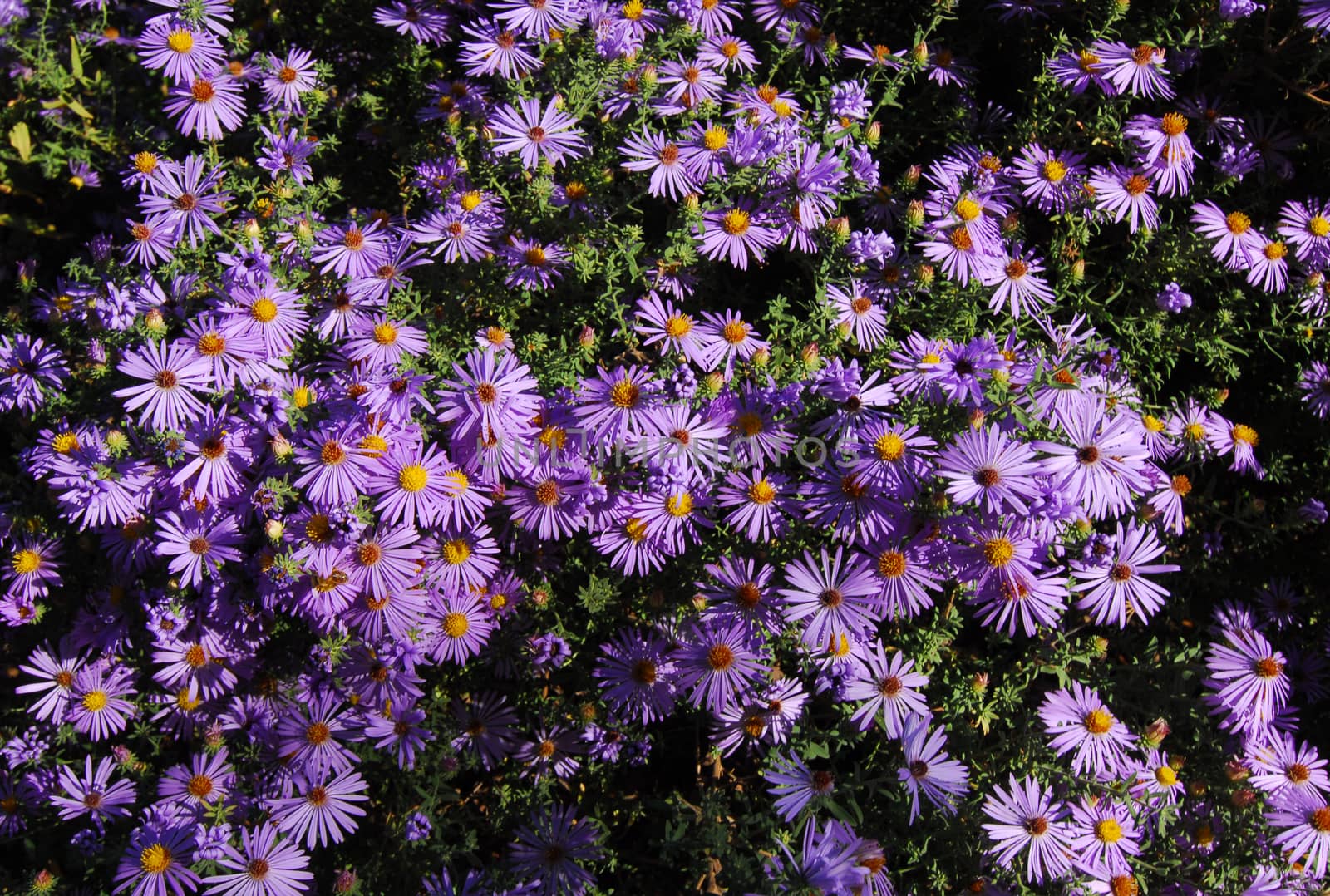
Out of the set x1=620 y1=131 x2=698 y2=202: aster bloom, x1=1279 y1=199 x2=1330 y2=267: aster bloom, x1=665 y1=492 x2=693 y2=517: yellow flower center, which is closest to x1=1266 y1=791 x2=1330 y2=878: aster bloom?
x1=1279 y1=199 x2=1330 y2=267: aster bloom

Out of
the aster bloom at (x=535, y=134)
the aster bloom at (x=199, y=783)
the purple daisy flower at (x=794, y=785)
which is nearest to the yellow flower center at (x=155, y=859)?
the aster bloom at (x=199, y=783)

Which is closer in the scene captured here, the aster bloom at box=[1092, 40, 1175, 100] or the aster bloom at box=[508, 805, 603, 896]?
the aster bloom at box=[508, 805, 603, 896]

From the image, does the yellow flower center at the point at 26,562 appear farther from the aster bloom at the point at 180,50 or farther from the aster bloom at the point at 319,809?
the aster bloom at the point at 180,50

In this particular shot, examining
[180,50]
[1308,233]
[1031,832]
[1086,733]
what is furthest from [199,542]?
[1308,233]

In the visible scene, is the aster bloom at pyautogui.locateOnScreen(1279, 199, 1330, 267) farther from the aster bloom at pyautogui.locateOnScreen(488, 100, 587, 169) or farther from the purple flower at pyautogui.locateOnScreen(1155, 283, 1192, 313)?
the aster bloom at pyautogui.locateOnScreen(488, 100, 587, 169)

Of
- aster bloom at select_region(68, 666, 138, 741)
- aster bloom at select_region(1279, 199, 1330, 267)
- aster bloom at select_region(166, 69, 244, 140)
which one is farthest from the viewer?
aster bloom at select_region(166, 69, 244, 140)

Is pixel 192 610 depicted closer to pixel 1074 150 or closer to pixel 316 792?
pixel 316 792

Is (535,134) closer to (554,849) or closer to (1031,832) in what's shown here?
(554,849)
